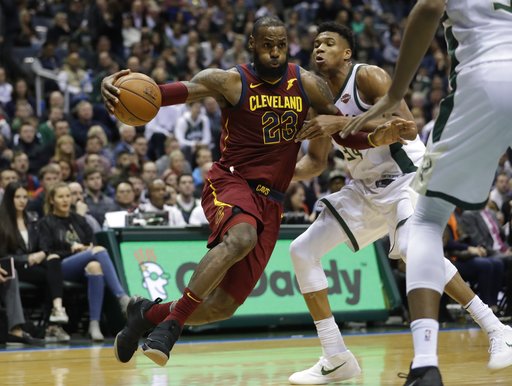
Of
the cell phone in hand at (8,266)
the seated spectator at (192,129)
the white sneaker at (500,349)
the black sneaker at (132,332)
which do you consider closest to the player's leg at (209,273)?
the black sneaker at (132,332)

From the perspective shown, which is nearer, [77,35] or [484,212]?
[484,212]

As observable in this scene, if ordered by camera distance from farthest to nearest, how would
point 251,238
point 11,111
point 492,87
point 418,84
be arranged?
1. point 418,84
2. point 11,111
3. point 251,238
4. point 492,87

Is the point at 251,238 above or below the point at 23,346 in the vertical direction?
above

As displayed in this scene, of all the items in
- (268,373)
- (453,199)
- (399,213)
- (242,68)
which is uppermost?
(242,68)

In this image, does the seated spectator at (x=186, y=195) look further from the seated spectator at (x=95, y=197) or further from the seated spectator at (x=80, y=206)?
the seated spectator at (x=80, y=206)

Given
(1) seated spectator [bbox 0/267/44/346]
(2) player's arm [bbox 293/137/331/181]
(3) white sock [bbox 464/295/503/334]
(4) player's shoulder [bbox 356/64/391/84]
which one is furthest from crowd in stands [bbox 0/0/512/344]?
(3) white sock [bbox 464/295/503/334]

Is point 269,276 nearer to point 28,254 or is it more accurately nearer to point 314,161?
point 28,254

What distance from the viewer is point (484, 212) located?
12469 millimetres

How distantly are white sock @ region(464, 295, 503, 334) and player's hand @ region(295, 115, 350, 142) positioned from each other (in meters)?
1.34

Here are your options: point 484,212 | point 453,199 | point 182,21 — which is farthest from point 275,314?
point 182,21

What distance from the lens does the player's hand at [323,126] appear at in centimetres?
575

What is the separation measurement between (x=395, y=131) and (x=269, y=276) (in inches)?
201

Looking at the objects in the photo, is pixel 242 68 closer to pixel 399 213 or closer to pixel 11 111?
pixel 399 213

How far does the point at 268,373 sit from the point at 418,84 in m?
12.7
